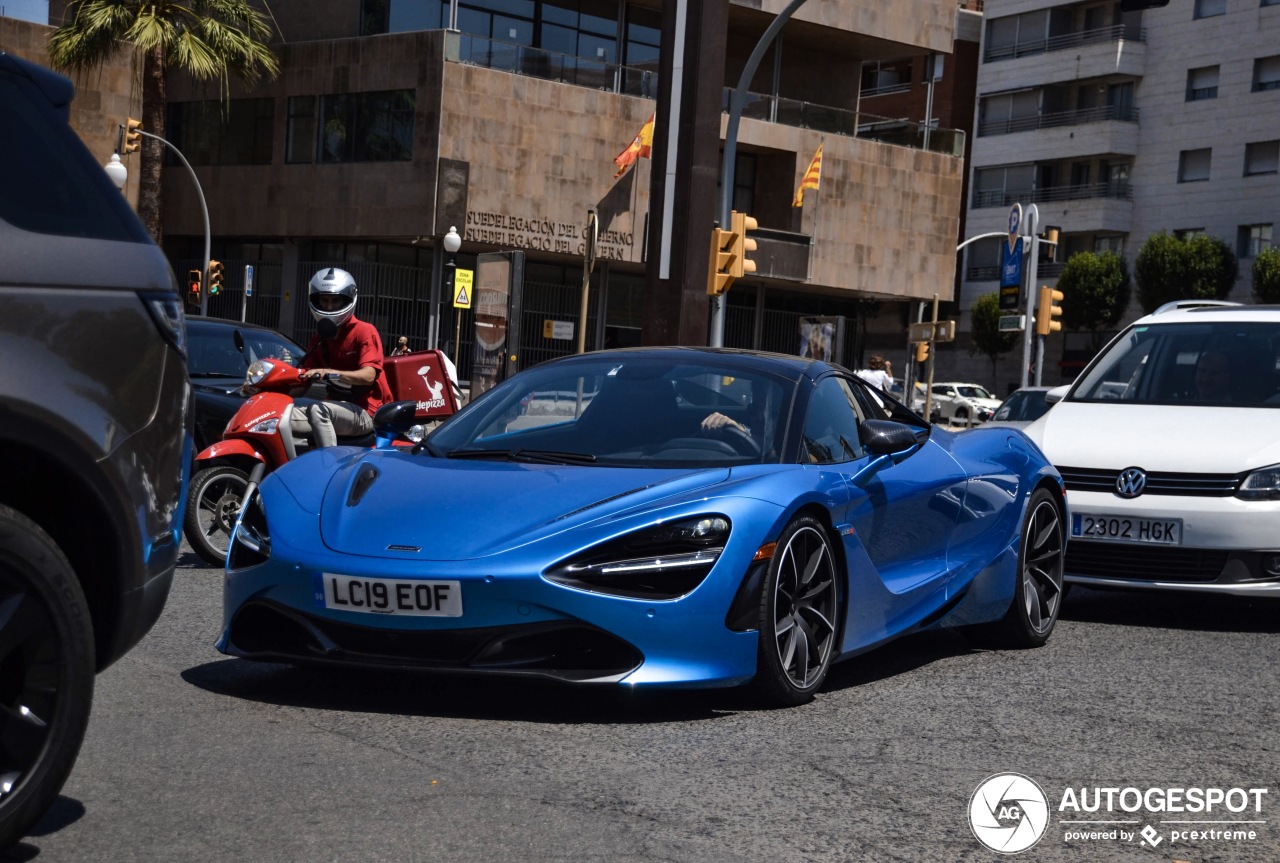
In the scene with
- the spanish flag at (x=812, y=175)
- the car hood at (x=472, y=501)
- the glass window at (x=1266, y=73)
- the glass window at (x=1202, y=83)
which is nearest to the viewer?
the car hood at (x=472, y=501)

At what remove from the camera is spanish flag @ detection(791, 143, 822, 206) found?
154ft

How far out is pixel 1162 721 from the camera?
19.9 feet

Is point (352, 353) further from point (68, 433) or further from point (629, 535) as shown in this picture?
point (68, 433)

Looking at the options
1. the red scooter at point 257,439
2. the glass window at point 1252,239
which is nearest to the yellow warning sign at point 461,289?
the red scooter at point 257,439

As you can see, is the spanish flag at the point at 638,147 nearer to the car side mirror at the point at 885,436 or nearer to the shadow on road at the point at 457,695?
the car side mirror at the point at 885,436

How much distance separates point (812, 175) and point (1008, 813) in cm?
4334

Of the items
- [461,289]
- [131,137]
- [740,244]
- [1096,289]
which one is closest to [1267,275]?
[1096,289]

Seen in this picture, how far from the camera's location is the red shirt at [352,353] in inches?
377

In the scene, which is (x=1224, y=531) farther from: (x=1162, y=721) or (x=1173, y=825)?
(x=1173, y=825)

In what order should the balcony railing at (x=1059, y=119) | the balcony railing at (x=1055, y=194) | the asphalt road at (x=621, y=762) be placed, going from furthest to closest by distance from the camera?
the balcony railing at (x=1055, y=194) → the balcony railing at (x=1059, y=119) → the asphalt road at (x=621, y=762)

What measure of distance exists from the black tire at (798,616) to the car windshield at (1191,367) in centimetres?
444

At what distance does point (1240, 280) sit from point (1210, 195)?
391 cm

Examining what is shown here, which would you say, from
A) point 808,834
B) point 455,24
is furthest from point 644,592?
point 455,24

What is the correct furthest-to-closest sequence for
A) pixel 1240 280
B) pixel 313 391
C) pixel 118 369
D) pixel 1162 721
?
pixel 1240 280
pixel 313 391
pixel 1162 721
pixel 118 369
